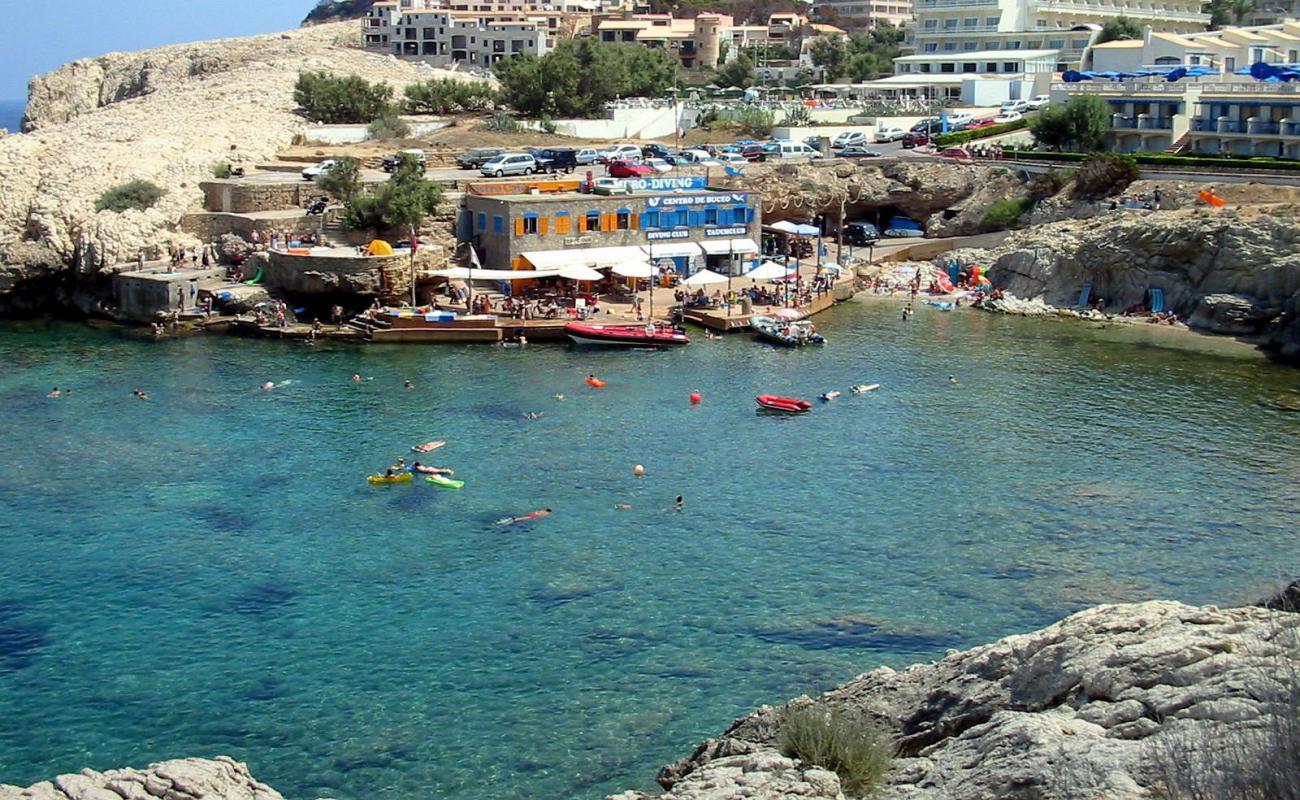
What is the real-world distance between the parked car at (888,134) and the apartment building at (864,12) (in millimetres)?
53433

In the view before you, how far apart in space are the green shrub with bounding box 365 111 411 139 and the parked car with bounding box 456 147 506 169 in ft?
20.2

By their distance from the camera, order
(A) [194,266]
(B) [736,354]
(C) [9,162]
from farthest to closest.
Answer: (C) [9,162] < (A) [194,266] < (B) [736,354]

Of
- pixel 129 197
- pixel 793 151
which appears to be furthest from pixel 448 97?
pixel 129 197

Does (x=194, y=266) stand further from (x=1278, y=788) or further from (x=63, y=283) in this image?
(x=1278, y=788)

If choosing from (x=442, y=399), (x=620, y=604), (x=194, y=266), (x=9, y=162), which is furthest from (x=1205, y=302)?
(x=9, y=162)

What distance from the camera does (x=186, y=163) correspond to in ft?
188

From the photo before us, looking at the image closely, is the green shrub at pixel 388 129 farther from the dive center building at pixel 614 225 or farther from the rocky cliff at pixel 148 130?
the dive center building at pixel 614 225

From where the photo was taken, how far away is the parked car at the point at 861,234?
58688 mm

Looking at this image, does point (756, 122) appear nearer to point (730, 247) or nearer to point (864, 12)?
point (730, 247)

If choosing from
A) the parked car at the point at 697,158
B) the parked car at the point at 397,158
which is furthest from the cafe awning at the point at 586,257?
the parked car at the point at 697,158

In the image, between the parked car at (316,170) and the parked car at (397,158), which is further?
the parked car at (316,170)

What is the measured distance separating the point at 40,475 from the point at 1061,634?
77.4ft

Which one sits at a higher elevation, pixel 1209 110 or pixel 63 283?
pixel 1209 110

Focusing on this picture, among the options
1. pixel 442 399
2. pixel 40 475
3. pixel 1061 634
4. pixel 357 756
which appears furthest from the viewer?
pixel 442 399
